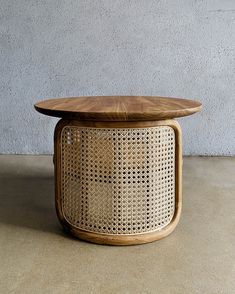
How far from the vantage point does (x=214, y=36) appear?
327 cm

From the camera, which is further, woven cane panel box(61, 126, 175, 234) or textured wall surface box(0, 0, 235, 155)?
textured wall surface box(0, 0, 235, 155)

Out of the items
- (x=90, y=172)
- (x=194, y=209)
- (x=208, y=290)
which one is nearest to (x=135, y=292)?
(x=208, y=290)

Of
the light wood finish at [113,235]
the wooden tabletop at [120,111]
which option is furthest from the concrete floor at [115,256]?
the wooden tabletop at [120,111]

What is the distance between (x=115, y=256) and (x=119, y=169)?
0.35m

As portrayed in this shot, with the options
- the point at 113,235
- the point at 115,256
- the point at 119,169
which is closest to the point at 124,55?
the point at 119,169

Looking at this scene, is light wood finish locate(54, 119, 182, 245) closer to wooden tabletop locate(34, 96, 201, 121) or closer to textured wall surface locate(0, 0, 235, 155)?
wooden tabletop locate(34, 96, 201, 121)

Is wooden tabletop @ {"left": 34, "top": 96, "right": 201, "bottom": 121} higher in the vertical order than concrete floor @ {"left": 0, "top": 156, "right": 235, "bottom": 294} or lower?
higher

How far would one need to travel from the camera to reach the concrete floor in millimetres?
1377

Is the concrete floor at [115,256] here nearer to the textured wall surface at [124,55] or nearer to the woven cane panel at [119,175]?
the woven cane panel at [119,175]

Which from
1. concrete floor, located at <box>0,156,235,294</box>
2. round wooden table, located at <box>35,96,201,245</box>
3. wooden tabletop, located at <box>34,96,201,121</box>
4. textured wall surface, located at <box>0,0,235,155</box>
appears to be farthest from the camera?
textured wall surface, located at <box>0,0,235,155</box>

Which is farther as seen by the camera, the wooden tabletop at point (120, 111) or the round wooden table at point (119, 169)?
the round wooden table at point (119, 169)

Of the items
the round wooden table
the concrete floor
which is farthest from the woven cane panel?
the concrete floor

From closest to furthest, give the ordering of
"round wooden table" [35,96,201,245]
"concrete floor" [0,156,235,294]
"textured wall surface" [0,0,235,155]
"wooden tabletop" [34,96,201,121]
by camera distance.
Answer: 1. "concrete floor" [0,156,235,294]
2. "wooden tabletop" [34,96,201,121]
3. "round wooden table" [35,96,201,245]
4. "textured wall surface" [0,0,235,155]

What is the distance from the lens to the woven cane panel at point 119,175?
1.68m
